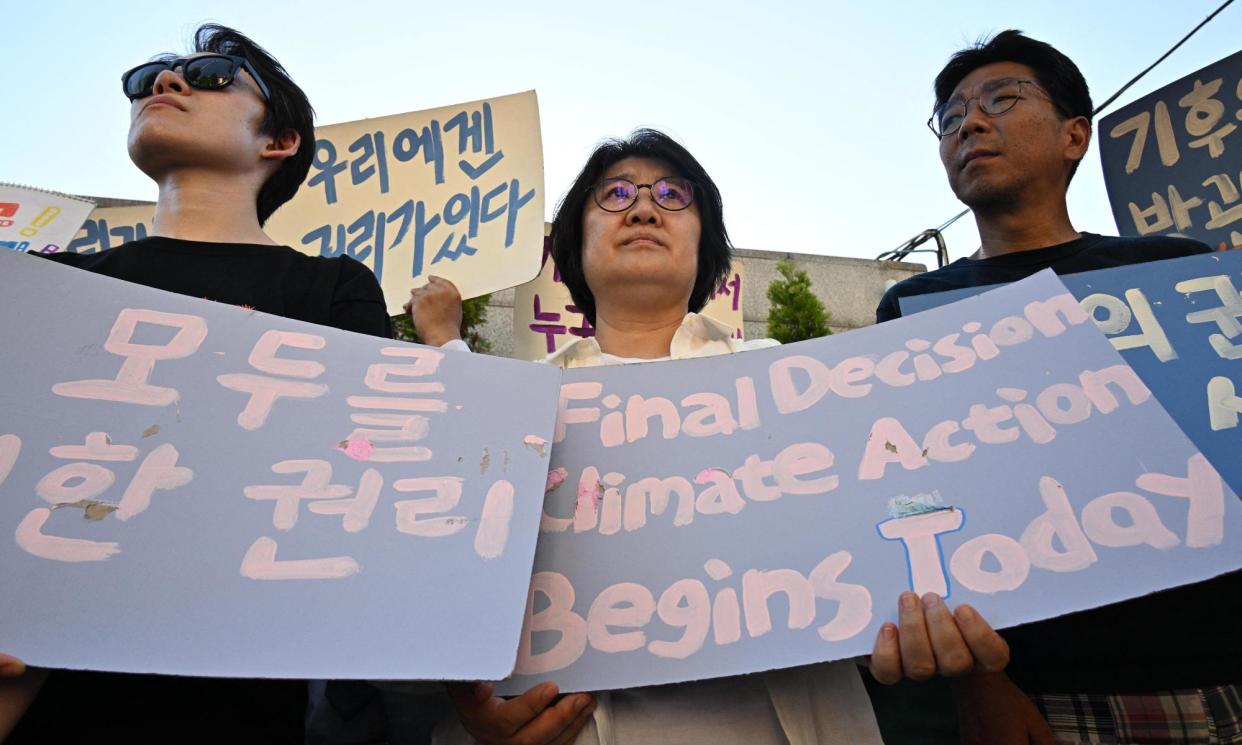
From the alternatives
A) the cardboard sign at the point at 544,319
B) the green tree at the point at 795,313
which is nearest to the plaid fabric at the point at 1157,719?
the cardboard sign at the point at 544,319

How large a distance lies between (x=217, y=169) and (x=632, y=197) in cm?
84

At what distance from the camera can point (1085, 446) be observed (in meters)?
0.99

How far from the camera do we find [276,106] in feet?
5.42

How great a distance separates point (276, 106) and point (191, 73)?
0.55 feet

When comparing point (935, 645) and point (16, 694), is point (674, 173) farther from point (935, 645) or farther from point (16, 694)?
point (16, 694)

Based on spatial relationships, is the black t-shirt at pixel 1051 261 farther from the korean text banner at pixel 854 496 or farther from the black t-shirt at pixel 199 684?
the black t-shirt at pixel 199 684

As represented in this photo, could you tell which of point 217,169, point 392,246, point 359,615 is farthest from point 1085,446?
point 392,246

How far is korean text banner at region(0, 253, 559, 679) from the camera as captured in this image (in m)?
0.78

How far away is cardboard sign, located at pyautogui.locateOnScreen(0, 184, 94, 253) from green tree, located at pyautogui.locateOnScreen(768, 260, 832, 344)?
14.2 ft

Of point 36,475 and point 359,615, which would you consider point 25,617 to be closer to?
point 36,475

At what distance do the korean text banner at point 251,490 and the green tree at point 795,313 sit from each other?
192 inches

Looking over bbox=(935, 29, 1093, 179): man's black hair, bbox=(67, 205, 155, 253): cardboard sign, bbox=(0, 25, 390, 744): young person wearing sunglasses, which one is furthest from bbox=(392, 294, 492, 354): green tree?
bbox=(935, 29, 1093, 179): man's black hair

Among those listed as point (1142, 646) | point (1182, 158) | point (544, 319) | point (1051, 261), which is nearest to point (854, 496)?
point (1142, 646)

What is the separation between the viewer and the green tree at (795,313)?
19.1 feet
